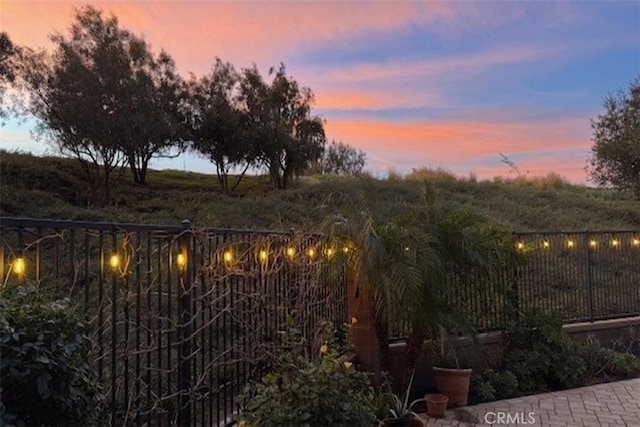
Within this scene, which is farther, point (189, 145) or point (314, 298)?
point (189, 145)

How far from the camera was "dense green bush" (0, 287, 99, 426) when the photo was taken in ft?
4.86

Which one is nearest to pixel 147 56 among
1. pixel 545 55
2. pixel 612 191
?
pixel 545 55

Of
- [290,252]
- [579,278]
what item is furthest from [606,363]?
[290,252]

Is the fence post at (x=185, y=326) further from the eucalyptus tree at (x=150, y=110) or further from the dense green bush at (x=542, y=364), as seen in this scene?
the eucalyptus tree at (x=150, y=110)

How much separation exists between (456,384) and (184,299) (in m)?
3.42

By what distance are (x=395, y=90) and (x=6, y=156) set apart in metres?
11.5

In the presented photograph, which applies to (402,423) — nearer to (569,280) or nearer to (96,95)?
(569,280)

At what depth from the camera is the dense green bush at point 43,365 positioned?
4.86 feet

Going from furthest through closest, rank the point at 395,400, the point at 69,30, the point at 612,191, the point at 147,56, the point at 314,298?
the point at 612,191 < the point at 147,56 < the point at 69,30 < the point at 314,298 < the point at 395,400

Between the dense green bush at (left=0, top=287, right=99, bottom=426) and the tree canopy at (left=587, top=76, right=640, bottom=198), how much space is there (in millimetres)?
15855

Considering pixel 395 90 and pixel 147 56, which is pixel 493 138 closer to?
pixel 395 90

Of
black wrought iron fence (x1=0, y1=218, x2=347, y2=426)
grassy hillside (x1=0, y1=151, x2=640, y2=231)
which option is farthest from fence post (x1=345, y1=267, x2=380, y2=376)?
grassy hillside (x1=0, y1=151, x2=640, y2=231)

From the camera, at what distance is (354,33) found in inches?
287

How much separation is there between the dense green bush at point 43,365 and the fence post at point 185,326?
3.80ft
